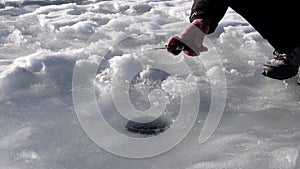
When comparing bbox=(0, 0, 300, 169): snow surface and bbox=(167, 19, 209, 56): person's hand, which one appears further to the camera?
bbox=(167, 19, 209, 56): person's hand

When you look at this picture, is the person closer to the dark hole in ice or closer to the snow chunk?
the dark hole in ice

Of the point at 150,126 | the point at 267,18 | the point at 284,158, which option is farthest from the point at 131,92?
the point at 284,158

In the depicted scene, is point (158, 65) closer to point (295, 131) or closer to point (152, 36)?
point (152, 36)

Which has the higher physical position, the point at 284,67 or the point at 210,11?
the point at 210,11

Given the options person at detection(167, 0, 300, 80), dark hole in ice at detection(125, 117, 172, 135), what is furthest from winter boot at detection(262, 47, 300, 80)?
dark hole in ice at detection(125, 117, 172, 135)

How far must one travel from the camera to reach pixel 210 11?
6.77 feet

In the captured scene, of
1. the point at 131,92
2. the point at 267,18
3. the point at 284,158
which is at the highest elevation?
the point at 267,18

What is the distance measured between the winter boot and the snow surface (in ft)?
0.16

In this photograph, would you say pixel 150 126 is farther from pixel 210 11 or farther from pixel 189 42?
pixel 210 11

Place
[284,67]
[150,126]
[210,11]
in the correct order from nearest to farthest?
1. [150,126]
2. [210,11]
3. [284,67]

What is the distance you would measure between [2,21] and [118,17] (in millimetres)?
981

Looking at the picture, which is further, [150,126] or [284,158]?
[150,126]

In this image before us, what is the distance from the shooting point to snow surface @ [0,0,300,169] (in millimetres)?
1541

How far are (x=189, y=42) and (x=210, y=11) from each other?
28 centimetres
